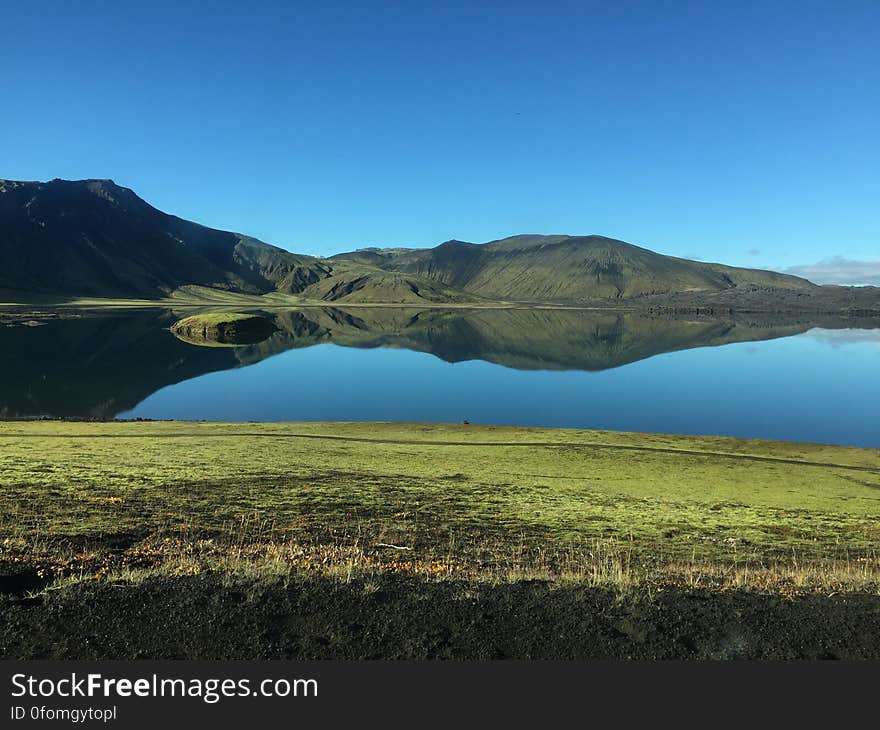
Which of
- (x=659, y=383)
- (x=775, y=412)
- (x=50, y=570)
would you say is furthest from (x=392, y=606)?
(x=659, y=383)

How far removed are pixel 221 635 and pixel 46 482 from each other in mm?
18096

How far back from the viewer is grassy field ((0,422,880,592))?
12.9 meters

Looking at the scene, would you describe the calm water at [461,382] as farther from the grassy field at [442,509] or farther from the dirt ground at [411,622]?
the dirt ground at [411,622]

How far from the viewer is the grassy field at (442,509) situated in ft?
42.5

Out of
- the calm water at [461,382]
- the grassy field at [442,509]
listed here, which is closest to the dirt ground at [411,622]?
the grassy field at [442,509]

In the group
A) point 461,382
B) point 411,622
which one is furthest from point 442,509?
point 461,382

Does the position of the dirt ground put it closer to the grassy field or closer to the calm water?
the grassy field

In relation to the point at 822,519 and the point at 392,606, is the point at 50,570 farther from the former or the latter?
the point at 822,519

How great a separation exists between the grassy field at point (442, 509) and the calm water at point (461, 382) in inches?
724

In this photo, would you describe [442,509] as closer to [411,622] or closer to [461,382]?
[411,622]

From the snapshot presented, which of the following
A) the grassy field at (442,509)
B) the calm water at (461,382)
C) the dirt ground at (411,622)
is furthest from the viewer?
the calm water at (461,382)

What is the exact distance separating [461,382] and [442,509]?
202 ft

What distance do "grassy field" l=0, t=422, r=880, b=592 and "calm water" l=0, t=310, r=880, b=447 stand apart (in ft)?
60.3

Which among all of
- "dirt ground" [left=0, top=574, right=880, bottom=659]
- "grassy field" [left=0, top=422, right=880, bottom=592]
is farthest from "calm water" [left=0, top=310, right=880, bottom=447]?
"dirt ground" [left=0, top=574, right=880, bottom=659]
